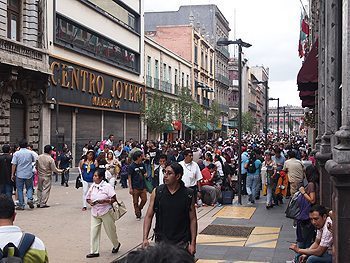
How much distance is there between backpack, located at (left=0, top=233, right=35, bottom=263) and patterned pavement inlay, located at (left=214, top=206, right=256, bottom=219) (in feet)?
32.7

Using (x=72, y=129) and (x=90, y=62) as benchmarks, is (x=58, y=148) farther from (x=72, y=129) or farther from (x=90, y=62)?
(x=90, y=62)

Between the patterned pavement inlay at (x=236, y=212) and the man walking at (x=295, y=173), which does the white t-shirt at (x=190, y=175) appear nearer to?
the patterned pavement inlay at (x=236, y=212)

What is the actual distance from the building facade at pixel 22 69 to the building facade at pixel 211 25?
135 ft

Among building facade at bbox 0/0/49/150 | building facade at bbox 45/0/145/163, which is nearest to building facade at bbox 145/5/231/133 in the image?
building facade at bbox 45/0/145/163

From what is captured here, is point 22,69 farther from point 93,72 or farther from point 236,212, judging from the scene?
point 236,212

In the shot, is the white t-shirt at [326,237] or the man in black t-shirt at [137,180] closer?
the white t-shirt at [326,237]

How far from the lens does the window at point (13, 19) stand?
84.0 ft

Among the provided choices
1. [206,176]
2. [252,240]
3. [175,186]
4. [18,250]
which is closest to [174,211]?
[175,186]

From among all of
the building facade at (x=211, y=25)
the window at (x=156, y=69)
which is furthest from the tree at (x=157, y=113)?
the building facade at (x=211, y=25)

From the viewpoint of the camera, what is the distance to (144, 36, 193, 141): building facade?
47250mm

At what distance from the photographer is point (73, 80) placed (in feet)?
103

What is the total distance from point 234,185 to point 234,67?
256 feet

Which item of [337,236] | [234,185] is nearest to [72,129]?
[234,185]

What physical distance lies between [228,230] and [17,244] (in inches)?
325
